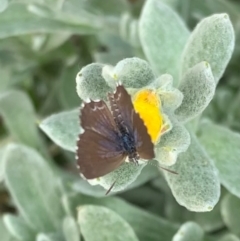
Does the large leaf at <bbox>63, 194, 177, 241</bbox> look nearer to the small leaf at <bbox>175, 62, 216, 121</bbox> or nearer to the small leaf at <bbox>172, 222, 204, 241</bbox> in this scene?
the small leaf at <bbox>172, 222, 204, 241</bbox>

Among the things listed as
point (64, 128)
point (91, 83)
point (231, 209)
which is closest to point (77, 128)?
point (64, 128)

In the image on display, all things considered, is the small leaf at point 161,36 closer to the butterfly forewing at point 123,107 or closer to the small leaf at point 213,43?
the small leaf at point 213,43

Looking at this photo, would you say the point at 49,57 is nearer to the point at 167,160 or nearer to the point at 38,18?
the point at 38,18

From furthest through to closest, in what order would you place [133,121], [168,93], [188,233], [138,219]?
[138,219]
[188,233]
[168,93]
[133,121]

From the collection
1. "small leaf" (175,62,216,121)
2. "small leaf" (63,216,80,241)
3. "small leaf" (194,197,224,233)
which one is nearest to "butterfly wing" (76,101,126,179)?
"small leaf" (175,62,216,121)

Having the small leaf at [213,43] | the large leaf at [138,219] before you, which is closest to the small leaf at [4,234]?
the large leaf at [138,219]

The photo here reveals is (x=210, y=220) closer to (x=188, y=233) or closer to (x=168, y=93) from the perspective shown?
(x=188, y=233)
